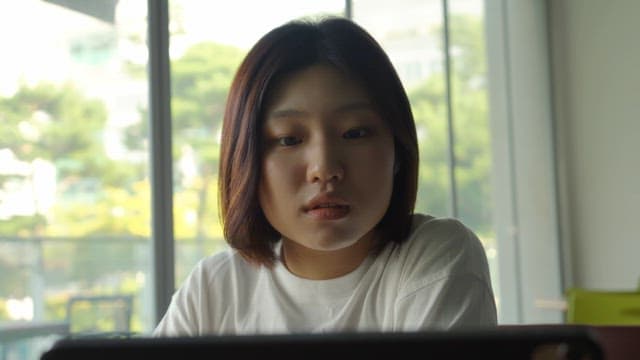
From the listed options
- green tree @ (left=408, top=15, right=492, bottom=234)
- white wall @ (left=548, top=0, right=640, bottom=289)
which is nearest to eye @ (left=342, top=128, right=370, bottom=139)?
green tree @ (left=408, top=15, right=492, bottom=234)

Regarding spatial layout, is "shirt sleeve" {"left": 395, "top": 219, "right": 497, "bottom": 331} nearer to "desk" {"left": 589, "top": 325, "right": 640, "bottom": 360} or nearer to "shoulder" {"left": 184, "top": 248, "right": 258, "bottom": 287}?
"shoulder" {"left": 184, "top": 248, "right": 258, "bottom": 287}

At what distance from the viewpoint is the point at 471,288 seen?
879 millimetres

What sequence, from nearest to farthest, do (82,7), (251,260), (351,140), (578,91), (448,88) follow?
(351,140), (251,260), (82,7), (448,88), (578,91)

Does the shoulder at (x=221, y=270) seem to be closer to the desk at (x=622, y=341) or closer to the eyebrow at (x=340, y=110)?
the eyebrow at (x=340, y=110)

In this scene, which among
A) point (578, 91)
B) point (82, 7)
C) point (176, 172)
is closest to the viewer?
point (82, 7)

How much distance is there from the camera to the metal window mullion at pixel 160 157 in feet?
7.45

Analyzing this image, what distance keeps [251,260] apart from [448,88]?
12.2 ft

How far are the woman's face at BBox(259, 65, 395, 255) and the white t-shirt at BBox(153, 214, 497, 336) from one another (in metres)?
0.08

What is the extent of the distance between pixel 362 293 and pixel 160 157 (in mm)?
1429

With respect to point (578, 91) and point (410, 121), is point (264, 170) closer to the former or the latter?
point (410, 121)

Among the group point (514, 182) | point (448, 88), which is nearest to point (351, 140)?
point (448, 88)

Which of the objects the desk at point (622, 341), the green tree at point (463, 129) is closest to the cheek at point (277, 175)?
the desk at point (622, 341)

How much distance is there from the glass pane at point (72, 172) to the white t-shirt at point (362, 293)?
925mm

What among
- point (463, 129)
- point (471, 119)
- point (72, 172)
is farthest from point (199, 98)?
point (471, 119)
